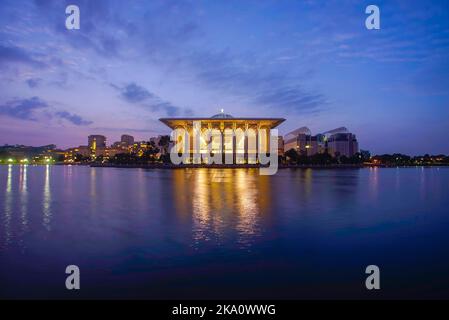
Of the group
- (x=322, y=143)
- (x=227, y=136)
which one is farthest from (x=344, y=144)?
(x=227, y=136)

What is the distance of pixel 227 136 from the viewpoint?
86.5 m

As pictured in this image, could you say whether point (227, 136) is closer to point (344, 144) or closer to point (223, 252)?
point (344, 144)

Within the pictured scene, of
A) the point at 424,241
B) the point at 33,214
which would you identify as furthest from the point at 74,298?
the point at 33,214

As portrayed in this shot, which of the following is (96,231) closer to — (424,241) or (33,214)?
(33,214)

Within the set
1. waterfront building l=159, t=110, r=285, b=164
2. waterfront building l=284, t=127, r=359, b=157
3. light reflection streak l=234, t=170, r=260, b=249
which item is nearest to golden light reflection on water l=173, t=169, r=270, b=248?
light reflection streak l=234, t=170, r=260, b=249

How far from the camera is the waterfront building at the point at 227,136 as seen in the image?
83562 mm

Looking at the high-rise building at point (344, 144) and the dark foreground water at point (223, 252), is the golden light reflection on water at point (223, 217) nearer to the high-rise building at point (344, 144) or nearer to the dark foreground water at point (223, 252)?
the dark foreground water at point (223, 252)

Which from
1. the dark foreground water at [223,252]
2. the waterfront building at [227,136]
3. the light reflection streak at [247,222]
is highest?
the waterfront building at [227,136]

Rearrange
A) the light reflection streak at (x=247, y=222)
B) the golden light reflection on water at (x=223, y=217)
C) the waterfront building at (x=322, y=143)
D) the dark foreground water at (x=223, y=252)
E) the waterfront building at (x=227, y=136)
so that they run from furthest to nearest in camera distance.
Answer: the waterfront building at (x=322, y=143), the waterfront building at (x=227, y=136), the golden light reflection on water at (x=223, y=217), the light reflection streak at (x=247, y=222), the dark foreground water at (x=223, y=252)

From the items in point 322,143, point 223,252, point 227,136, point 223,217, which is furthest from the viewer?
point 322,143

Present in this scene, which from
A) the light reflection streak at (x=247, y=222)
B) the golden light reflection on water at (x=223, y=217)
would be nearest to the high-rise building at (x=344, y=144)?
the golden light reflection on water at (x=223, y=217)

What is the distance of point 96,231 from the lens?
11734 millimetres
